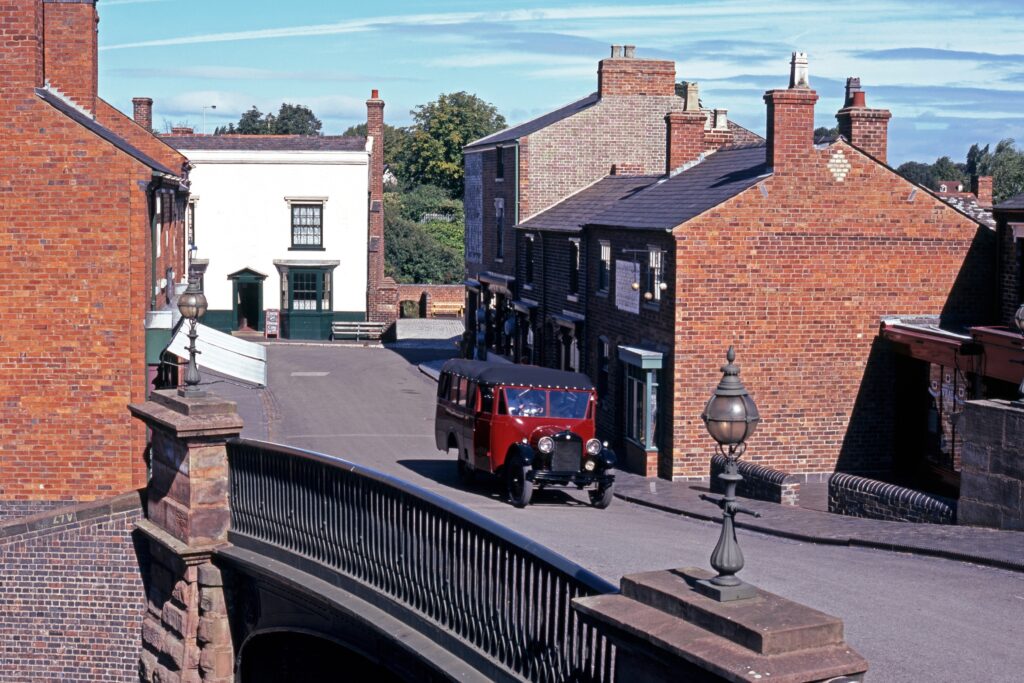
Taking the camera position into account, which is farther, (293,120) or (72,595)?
(293,120)

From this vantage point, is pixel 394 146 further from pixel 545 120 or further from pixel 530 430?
pixel 530 430

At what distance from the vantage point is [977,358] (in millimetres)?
23375

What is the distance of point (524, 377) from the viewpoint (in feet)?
74.3

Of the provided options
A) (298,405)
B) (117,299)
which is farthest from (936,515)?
(298,405)

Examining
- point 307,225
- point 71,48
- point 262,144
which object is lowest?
point 307,225

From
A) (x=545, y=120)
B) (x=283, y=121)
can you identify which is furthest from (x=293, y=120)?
(x=545, y=120)

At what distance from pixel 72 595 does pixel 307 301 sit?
3959cm

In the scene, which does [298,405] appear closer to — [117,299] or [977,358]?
[117,299]

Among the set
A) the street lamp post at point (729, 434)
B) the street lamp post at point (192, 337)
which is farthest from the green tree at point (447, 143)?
the street lamp post at point (729, 434)

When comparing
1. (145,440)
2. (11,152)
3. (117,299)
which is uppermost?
(11,152)

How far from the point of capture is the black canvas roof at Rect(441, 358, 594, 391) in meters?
22.5

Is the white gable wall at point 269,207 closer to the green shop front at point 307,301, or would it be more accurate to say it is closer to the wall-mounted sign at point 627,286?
the green shop front at point 307,301

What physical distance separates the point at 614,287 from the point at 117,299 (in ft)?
45.3

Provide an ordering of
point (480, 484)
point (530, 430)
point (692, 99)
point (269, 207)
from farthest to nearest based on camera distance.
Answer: point (269, 207)
point (692, 99)
point (480, 484)
point (530, 430)
